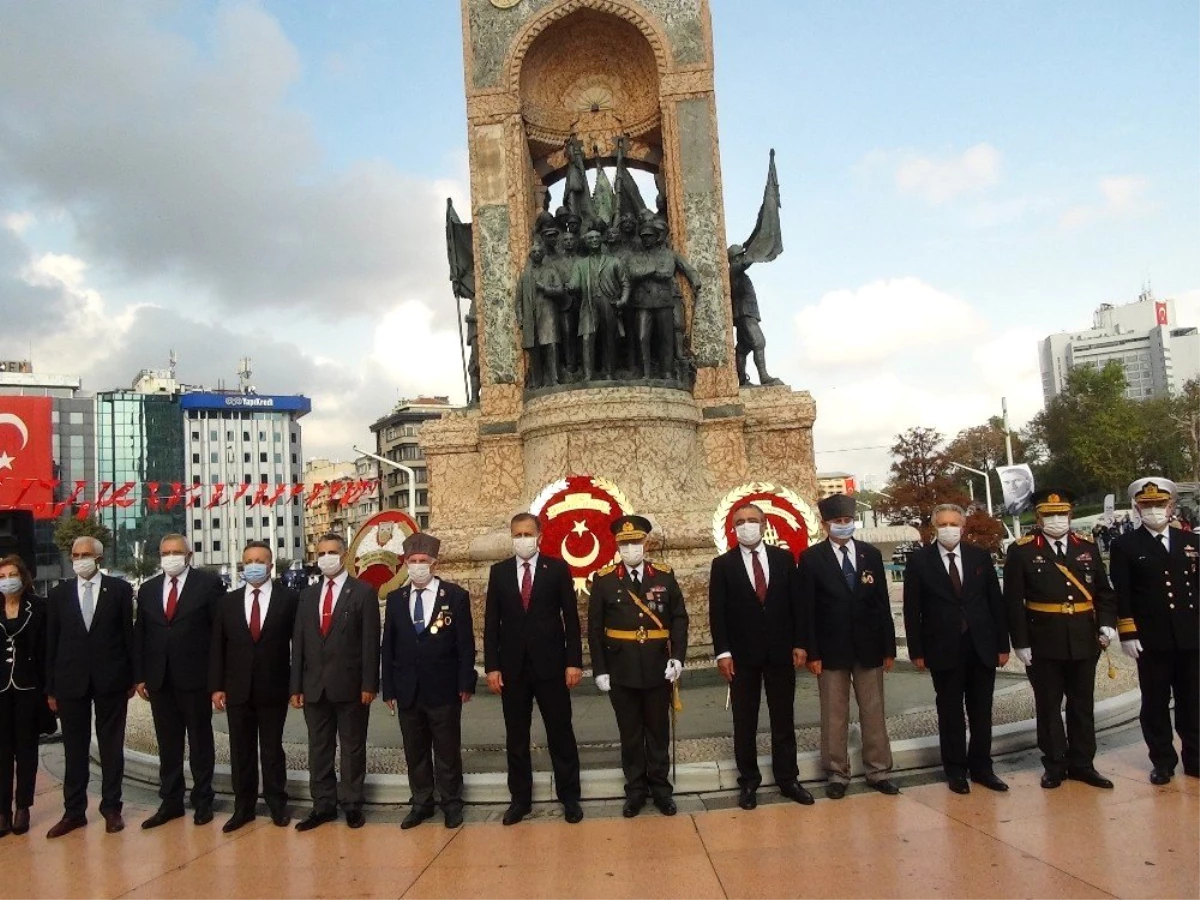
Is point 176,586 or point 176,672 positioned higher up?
point 176,586

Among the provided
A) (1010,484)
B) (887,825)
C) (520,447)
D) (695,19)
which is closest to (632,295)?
(520,447)

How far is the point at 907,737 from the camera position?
6.14m

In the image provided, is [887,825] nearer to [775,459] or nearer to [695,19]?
[775,459]

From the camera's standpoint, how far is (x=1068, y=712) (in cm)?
553

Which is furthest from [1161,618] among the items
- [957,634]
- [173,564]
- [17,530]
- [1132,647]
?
[17,530]

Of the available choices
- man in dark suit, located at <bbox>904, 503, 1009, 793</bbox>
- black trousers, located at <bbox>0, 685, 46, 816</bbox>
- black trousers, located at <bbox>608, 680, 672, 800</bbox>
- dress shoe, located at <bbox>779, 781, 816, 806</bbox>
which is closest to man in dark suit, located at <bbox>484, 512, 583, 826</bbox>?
black trousers, located at <bbox>608, 680, 672, 800</bbox>

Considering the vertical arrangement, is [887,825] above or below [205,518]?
below

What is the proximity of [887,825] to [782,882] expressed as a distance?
95 cm

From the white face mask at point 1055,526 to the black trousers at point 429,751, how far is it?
367cm

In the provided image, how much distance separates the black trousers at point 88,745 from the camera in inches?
216

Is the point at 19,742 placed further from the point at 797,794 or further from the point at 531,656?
the point at 797,794

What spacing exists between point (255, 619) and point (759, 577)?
9.91 ft

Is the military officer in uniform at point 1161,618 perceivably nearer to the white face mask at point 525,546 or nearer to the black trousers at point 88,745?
the white face mask at point 525,546

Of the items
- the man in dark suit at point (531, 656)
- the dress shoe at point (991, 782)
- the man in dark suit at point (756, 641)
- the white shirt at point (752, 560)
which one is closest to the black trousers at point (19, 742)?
the man in dark suit at point (531, 656)
